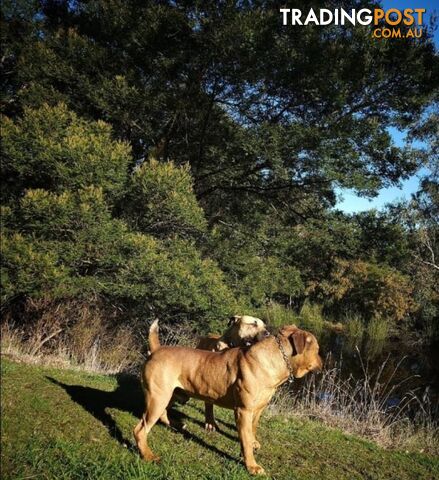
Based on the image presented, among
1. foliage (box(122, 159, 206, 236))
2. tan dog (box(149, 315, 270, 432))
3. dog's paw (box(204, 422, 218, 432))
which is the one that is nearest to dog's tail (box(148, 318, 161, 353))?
tan dog (box(149, 315, 270, 432))

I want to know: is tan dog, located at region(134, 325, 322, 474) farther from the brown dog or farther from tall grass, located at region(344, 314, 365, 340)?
tall grass, located at region(344, 314, 365, 340)

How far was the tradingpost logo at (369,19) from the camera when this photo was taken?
11.4 m

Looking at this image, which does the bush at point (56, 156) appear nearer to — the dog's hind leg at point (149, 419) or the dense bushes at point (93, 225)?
the dense bushes at point (93, 225)

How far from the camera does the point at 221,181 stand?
1416cm

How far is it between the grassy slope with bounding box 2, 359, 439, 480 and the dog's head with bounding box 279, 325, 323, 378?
3.72 feet

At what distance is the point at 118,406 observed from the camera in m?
5.48

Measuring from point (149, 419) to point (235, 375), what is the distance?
947 mm

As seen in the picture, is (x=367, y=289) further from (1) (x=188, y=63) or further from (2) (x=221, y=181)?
(1) (x=188, y=63)

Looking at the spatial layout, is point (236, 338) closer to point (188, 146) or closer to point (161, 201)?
point (161, 201)

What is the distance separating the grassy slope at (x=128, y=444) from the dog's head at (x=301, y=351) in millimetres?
1134

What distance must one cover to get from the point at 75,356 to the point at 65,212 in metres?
3.44

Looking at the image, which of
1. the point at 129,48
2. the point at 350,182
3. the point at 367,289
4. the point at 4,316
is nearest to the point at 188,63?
the point at 129,48

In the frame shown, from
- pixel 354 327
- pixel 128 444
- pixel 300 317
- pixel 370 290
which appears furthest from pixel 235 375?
pixel 370 290

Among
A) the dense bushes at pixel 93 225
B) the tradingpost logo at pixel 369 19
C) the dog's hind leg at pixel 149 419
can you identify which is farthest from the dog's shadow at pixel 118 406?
the tradingpost logo at pixel 369 19
